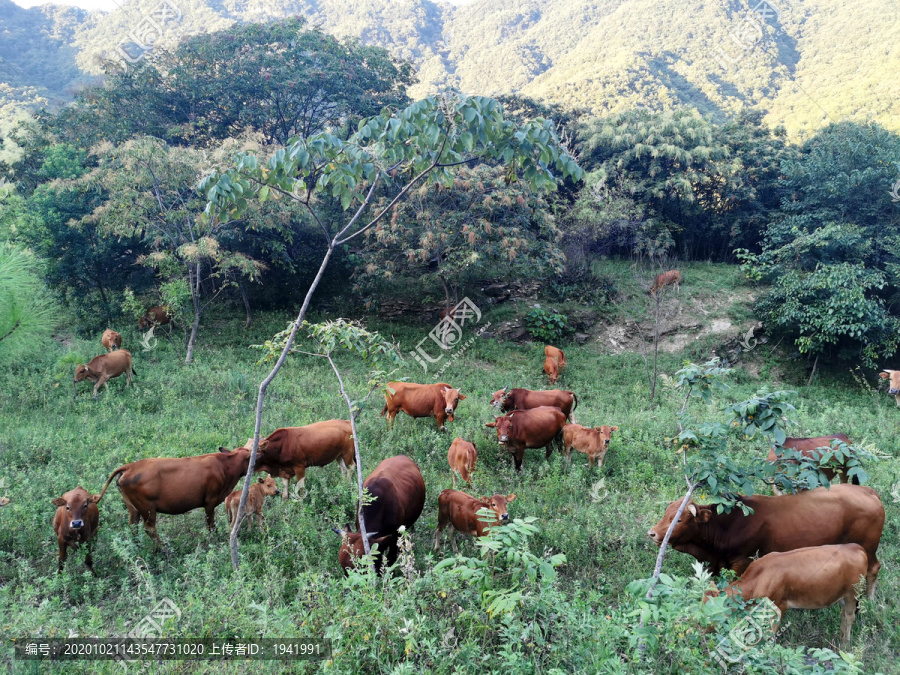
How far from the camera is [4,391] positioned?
9789 mm

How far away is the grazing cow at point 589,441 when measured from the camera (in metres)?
7.70

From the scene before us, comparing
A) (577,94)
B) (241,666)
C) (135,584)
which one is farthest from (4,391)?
(577,94)

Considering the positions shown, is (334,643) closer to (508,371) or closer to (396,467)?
(396,467)

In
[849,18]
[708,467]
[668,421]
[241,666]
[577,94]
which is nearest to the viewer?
[241,666]

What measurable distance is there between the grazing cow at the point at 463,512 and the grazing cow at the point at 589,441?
248cm

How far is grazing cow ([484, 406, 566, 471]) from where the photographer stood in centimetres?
786

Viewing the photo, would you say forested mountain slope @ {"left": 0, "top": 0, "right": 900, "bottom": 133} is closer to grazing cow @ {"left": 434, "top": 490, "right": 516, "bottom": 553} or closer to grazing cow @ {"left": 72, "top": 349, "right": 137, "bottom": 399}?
grazing cow @ {"left": 72, "top": 349, "right": 137, "bottom": 399}

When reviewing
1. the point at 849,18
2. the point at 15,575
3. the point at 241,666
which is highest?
the point at 849,18

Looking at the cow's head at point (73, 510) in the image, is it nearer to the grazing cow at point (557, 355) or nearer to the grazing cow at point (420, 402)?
the grazing cow at point (420, 402)

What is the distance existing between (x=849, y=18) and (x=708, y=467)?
185ft

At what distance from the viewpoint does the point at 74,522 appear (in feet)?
16.2

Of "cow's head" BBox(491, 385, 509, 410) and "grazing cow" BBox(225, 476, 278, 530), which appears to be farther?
"cow's head" BBox(491, 385, 509, 410)

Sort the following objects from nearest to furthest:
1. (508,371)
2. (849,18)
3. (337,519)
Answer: (337,519), (508,371), (849,18)

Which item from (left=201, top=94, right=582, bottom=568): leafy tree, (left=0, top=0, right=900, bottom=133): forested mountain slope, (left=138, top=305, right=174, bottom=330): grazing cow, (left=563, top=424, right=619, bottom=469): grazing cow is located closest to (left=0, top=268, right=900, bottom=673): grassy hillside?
(left=563, top=424, right=619, bottom=469): grazing cow
